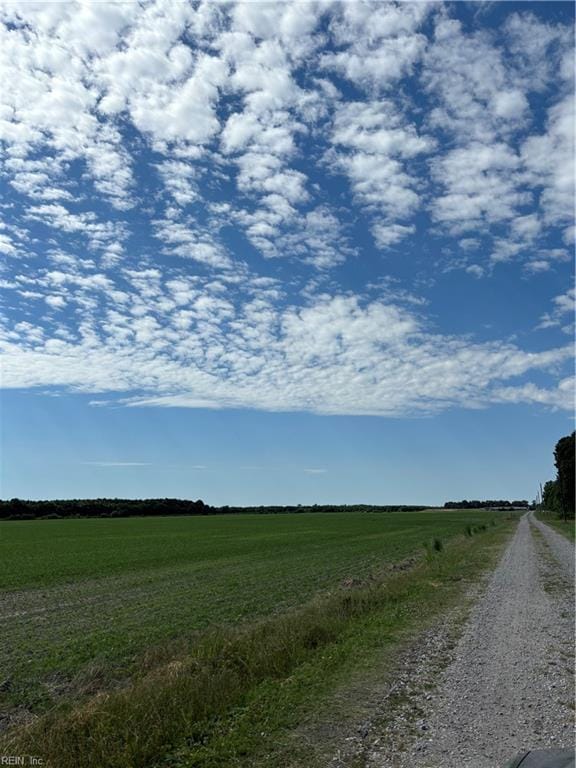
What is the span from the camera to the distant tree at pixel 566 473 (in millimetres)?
91606

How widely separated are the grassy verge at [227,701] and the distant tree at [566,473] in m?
85.1

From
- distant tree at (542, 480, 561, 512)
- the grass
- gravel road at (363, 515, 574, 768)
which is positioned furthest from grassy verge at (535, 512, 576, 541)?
gravel road at (363, 515, 574, 768)

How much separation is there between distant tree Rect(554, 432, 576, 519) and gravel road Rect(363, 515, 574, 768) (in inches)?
3248

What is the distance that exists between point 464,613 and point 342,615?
10.9 feet

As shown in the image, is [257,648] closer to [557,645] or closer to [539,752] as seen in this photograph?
[557,645]

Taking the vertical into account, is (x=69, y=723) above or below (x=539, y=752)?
below

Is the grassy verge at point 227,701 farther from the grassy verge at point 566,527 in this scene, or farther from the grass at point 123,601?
the grassy verge at point 566,527

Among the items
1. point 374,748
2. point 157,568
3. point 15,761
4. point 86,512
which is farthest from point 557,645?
point 86,512

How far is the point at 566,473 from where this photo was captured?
93.8 m

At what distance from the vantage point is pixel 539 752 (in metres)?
5.94

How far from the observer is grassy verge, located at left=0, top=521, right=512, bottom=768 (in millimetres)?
7340

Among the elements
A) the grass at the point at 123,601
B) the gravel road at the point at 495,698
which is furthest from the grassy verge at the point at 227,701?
the grass at the point at 123,601

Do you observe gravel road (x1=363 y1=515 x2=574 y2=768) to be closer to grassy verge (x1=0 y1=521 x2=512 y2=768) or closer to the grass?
grassy verge (x1=0 y1=521 x2=512 y2=768)

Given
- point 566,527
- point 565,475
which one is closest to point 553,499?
point 565,475
